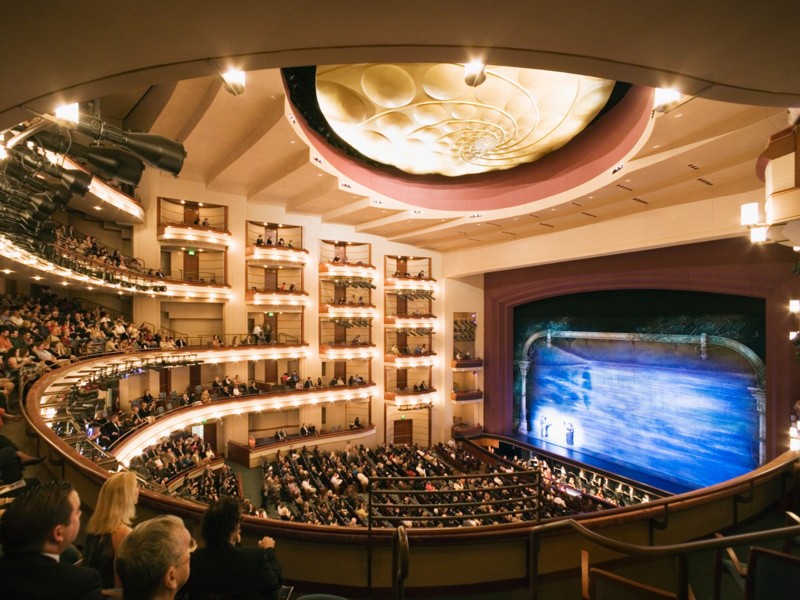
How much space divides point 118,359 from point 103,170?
32.1 feet

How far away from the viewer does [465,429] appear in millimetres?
20781

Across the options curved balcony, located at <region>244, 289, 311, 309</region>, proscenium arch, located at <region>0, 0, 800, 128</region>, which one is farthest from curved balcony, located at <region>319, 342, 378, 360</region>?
proscenium arch, located at <region>0, 0, 800, 128</region>

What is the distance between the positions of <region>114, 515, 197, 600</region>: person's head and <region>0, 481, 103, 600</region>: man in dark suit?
0.22 metres

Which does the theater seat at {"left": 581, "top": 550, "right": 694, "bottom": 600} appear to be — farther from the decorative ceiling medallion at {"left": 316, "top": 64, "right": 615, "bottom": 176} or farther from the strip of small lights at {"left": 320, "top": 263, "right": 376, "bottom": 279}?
the strip of small lights at {"left": 320, "top": 263, "right": 376, "bottom": 279}

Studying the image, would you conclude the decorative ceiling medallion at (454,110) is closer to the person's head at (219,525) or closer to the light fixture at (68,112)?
the light fixture at (68,112)

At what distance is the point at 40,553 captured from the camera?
1639 mm

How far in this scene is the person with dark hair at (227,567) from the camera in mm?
1989

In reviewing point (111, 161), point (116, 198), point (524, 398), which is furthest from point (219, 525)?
point (524, 398)

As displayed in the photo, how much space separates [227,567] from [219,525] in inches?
8.5

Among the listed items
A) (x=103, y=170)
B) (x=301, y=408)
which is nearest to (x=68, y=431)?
(x=103, y=170)

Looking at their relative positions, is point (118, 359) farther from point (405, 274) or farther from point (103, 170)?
point (405, 274)

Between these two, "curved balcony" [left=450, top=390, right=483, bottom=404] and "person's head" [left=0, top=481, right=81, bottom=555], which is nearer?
"person's head" [left=0, top=481, right=81, bottom=555]

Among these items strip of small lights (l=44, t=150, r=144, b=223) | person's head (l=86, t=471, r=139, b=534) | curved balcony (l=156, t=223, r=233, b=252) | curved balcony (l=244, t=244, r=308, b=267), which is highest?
strip of small lights (l=44, t=150, r=144, b=223)

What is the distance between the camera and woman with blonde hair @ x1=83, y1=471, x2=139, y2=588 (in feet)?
7.56
